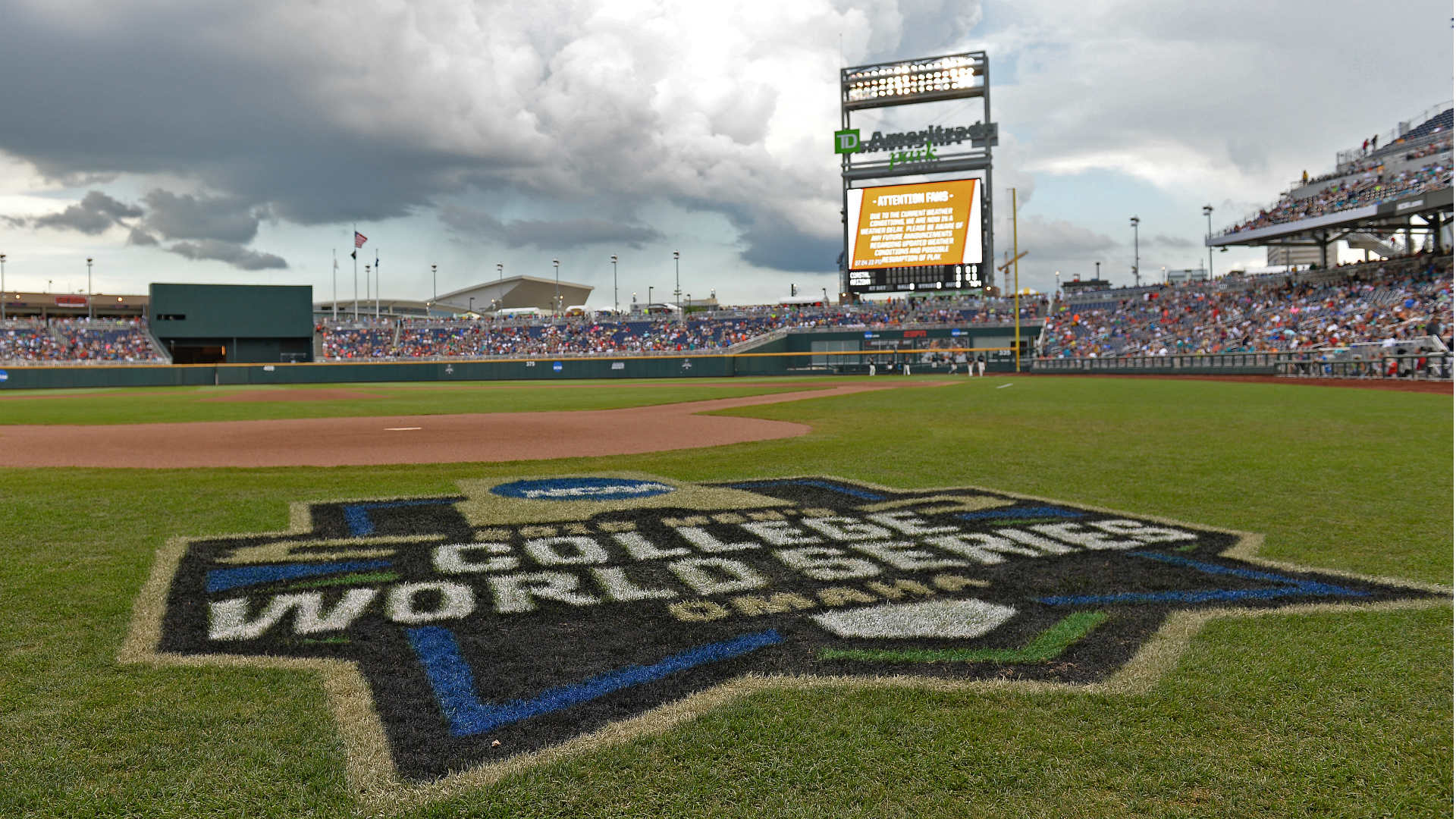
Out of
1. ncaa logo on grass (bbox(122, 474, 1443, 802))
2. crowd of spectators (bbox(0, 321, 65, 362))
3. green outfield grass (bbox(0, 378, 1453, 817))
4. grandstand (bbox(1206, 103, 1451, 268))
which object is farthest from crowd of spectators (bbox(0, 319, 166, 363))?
grandstand (bbox(1206, 103, 1451, 268))

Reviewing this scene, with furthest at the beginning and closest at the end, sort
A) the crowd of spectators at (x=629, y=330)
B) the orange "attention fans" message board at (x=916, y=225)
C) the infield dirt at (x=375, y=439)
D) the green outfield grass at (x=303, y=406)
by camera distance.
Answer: the crowd of spectators at (x=629, y=330)
the orange "attention fans" message board at (x=916, y=225)
the green outfield grass at (x=303, y=406)
the infield dirt at (x=375, y=439)

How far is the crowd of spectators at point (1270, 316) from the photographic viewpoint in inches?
1286

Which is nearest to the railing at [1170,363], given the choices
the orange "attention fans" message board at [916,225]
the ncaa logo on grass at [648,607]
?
the orange "attention fans" message board at [916,225]

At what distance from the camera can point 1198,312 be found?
146ft

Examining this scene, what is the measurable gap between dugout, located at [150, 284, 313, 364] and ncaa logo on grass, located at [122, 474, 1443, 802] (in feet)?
207

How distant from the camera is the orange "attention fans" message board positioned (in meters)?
47.3

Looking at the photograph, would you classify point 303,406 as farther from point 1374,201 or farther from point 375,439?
point 1374,201

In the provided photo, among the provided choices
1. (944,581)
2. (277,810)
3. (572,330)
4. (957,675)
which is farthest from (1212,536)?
(572,330)

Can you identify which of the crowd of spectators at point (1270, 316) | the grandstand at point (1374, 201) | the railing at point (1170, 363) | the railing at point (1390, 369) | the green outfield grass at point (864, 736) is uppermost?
the grandstand at point (1374, 201)

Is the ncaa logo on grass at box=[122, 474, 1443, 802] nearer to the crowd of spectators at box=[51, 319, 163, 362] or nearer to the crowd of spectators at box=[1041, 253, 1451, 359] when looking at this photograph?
the crowd of spectators at box=[1041, 253, 1451, 359]

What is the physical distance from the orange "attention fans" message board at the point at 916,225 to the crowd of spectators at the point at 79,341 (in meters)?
45.5

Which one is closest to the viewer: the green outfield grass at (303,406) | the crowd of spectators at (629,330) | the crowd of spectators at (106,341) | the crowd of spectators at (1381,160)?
the green outfield grass at (303,406)

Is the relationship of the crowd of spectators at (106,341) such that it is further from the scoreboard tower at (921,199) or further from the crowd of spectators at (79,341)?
the scoreboard tower at (921,199)

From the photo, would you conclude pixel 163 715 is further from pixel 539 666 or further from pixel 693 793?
pixel 693 793
